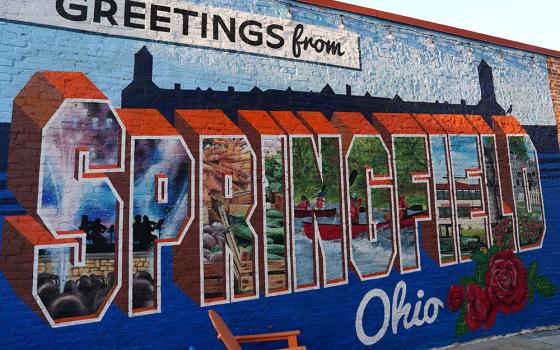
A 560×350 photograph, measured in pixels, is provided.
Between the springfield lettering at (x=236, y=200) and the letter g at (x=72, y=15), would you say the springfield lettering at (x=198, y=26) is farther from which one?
the springfield lettering at (x=236, y=200)

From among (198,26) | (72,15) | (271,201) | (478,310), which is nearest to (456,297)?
(478,310)

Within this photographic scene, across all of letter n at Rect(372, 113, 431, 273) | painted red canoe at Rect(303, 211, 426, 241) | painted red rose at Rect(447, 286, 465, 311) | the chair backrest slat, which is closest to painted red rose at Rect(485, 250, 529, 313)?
painted red rose at Rect(447, 286, 465, 311)

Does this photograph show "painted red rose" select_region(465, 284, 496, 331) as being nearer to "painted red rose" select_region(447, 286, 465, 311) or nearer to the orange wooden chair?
"painted red rose" select_region(447, 286, 465, 311)

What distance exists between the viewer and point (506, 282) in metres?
6.03

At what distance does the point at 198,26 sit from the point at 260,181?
1910mm

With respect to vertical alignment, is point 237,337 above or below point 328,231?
below

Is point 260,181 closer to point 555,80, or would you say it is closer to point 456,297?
point 456,297

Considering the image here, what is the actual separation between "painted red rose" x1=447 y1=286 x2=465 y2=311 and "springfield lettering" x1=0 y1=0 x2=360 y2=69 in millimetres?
3401

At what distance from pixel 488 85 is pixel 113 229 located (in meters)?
6.08

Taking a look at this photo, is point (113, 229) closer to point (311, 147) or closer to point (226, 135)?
point (226, 135)

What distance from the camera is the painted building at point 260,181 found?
3.70 meters

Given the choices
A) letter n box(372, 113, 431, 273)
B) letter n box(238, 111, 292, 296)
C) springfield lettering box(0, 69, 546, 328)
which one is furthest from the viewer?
letter n box(372, 113, 431, 273)

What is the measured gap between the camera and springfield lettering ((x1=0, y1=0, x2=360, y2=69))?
3932 millimetres

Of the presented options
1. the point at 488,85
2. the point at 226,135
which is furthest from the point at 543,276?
the point at 226,135
